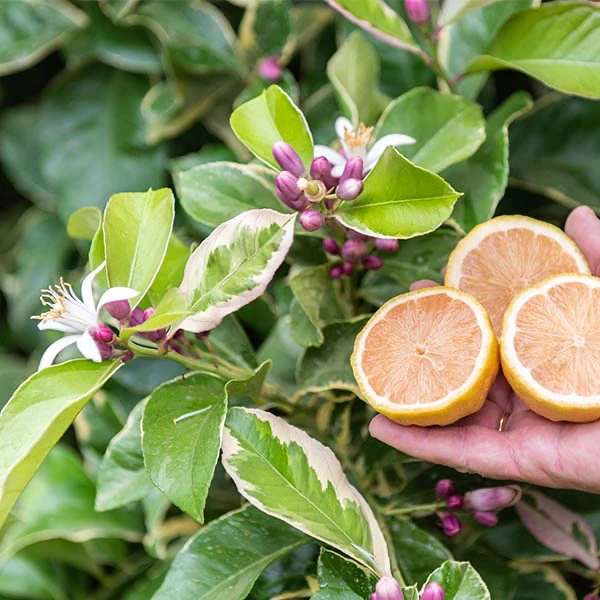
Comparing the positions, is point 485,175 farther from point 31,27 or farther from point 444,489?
point 31,27

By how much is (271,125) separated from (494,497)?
398 mm

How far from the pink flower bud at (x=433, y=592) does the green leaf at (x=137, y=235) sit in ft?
1.04

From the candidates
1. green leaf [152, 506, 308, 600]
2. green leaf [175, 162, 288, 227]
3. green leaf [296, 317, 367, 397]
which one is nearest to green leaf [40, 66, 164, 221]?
green leaf [175, 162, 288, 227]

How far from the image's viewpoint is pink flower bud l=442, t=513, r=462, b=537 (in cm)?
77

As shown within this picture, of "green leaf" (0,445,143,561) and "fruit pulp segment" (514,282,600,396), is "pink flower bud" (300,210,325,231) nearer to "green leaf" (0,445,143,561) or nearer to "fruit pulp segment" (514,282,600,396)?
"fruit pulp segment" (514,282,600,396)

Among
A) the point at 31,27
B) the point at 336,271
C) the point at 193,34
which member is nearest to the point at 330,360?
the point at 336,271

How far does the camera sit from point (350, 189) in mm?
666

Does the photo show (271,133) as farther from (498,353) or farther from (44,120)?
(44,120)

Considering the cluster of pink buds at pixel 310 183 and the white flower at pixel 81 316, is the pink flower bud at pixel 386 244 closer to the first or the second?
the cluster of pink buds at pixel 310 183

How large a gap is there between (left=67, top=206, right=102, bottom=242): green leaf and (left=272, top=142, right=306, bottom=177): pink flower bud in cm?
18

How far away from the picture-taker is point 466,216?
32.2 inches

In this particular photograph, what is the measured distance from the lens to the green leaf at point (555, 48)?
77 centimetres

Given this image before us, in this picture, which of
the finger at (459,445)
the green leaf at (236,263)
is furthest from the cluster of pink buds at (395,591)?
the green leaf at (236,263)

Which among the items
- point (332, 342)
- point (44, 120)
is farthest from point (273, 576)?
point (44, 120)
